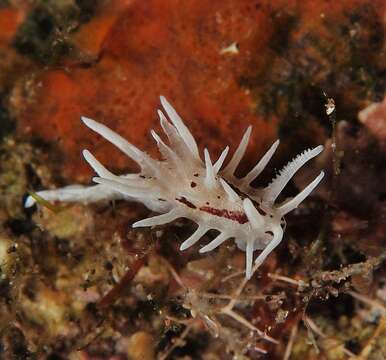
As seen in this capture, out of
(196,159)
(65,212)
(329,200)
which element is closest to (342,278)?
(329,200)

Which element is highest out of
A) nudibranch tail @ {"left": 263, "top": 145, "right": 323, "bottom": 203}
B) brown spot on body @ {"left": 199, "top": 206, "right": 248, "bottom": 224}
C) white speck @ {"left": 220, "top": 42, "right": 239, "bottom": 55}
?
white speck @ {"left": 220, "top": 42, "right": 239, "bottom": 55}

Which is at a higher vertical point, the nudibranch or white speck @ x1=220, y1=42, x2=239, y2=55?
white speck @ x1=220, y1=42, x2=239, y2=55

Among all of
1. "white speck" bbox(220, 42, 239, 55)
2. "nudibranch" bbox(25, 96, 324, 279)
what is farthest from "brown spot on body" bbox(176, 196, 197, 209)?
"white speck" bbox(220, 42, 239, 55)

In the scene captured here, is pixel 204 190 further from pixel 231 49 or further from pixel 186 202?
pixel 231 49

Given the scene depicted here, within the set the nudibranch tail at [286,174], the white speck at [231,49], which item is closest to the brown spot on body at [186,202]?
the nudibranch tail at [286,174]

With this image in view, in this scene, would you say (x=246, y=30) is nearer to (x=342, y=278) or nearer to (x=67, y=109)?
(x=67, y=109)

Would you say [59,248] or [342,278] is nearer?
[342,278]

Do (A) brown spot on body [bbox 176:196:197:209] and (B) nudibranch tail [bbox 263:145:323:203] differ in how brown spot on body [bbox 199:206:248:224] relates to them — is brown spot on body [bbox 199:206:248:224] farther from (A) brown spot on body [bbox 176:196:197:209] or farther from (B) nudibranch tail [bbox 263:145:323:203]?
(B) nudibranch tail [bbox 263:145:323:203]

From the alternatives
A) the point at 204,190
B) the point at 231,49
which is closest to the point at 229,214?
the point at 204,190
